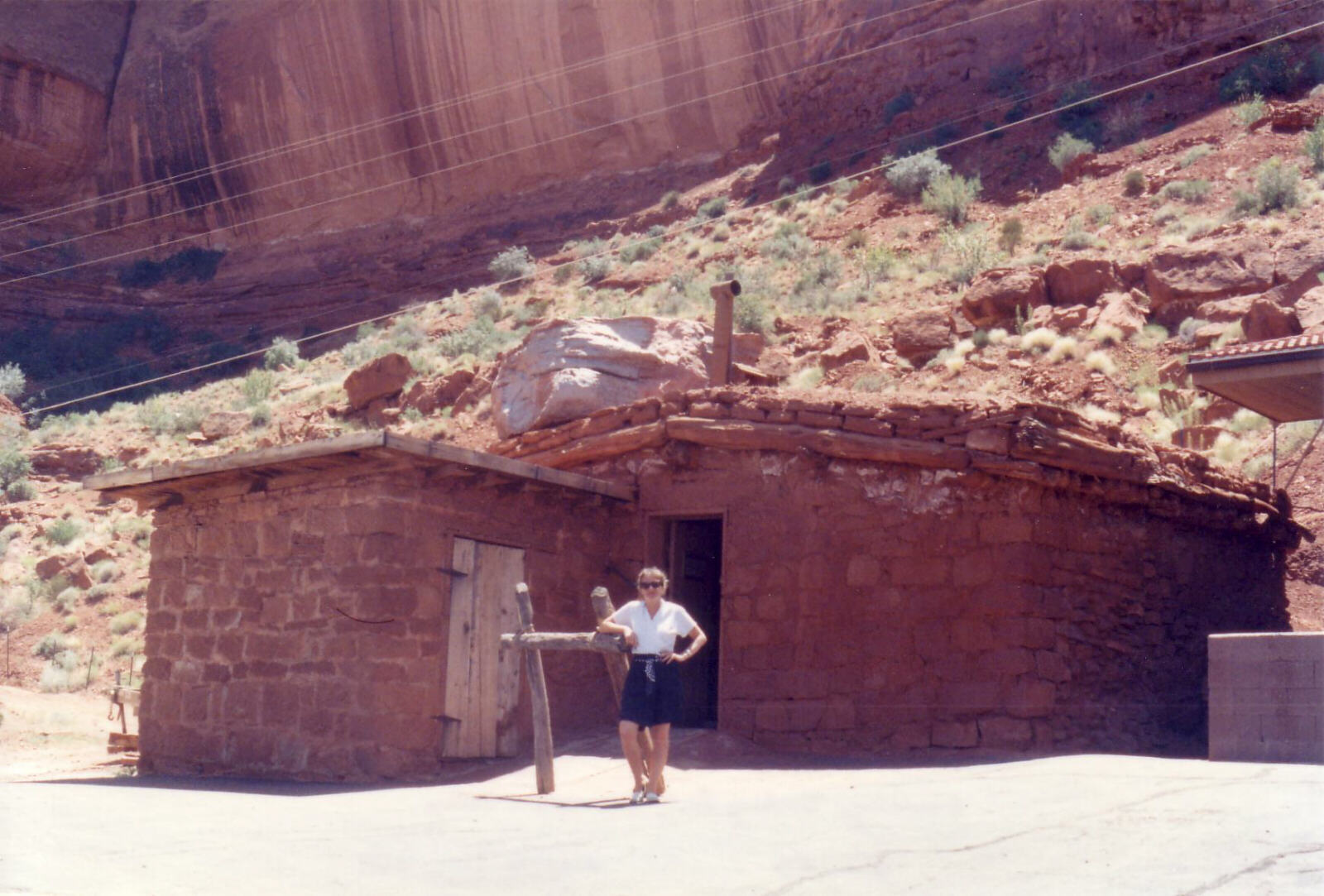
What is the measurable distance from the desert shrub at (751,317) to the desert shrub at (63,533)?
42.0 ft

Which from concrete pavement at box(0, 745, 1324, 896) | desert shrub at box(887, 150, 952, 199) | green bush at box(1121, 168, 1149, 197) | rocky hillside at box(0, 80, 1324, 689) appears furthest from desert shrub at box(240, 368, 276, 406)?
concrete pavement at box(0, 745, 1324, 896)

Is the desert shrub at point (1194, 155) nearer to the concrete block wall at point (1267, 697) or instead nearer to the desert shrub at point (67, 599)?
the concrete block wall at point (1267, 697)

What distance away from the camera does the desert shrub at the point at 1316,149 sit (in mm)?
24634

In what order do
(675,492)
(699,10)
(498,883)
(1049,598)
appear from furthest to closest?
(699,10) → (675,492) → (1049,598) → (498,883)

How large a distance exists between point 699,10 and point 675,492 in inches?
1227

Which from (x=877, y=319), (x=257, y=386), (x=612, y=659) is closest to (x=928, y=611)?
(x=612, y=659)

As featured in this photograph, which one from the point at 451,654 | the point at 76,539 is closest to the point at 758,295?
the point at 76,539

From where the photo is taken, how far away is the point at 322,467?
9992mm

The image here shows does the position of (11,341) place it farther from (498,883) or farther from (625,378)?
(498,883)

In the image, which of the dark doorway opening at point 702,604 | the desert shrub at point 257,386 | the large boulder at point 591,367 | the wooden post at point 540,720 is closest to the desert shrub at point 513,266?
the desert shrub at point 257,386

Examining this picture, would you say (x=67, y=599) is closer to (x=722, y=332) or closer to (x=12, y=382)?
(x=722, y=332)

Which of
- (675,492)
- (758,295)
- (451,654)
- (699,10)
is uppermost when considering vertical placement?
(699,10)

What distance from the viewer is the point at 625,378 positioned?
58.4 ft

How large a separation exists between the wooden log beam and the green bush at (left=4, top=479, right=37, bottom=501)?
2117 cm
